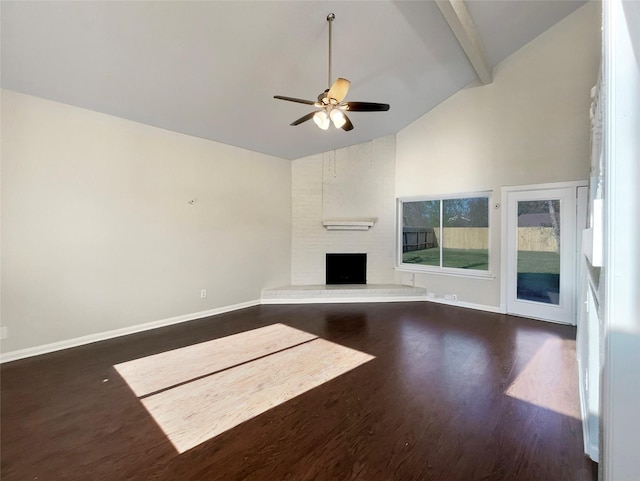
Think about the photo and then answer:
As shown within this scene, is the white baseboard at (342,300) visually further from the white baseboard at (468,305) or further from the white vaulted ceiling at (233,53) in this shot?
the white vaulted ceiling at (233,53)

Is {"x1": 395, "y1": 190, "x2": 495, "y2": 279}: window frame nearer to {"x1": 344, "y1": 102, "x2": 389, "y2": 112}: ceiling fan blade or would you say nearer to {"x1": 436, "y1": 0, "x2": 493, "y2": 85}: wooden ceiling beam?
{"x1": 436, "y1": 0, "x2": 493, "y2": 85}: wooden ceiling beam

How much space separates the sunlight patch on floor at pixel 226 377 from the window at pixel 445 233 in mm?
3116

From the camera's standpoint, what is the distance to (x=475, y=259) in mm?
5172

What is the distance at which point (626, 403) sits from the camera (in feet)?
1.82

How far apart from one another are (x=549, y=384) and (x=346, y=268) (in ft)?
13.1

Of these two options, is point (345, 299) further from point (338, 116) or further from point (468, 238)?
point (338, 116)

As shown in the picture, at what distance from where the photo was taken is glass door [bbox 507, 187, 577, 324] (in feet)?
13.7

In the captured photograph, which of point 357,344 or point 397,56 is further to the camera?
point 397,56

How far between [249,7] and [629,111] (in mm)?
3079

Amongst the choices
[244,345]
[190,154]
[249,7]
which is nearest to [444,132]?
[249,7]

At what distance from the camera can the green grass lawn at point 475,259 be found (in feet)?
14.4

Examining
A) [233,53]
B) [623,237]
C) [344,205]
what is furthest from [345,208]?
[623,237]

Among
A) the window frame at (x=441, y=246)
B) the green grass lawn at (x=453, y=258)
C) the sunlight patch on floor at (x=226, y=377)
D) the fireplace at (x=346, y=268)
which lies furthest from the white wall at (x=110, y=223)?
the green grass lawn at (x=453, y=258)

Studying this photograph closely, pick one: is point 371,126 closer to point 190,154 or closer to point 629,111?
point 190,154
